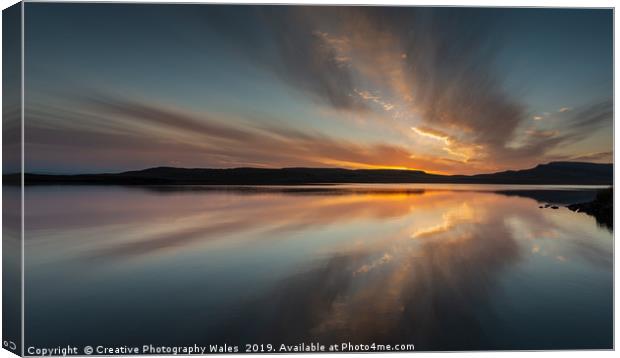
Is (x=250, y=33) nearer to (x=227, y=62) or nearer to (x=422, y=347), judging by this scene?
(x=227, y=62)

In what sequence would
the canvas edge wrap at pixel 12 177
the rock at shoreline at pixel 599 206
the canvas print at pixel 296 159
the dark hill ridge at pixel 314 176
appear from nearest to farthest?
the canvas edge wrap at pixel 12 177, the canvas print at pixel 296 159, the dark hill ridge at pixel 314 176, the rock at shoreline at pixel 599 206

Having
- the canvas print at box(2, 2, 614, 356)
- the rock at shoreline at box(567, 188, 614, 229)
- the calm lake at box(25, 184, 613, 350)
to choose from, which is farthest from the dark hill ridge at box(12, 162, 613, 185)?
the rock at shoreline at box(567, 188, 614, 229)

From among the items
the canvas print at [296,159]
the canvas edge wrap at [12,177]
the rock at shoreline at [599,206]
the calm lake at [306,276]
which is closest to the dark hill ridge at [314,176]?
the canvas print at [296,159]

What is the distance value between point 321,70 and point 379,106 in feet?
2.73

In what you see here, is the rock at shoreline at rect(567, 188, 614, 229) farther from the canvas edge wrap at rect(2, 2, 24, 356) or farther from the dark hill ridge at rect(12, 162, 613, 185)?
the canvas edge wrap at rect(2, 2, 24, 356)

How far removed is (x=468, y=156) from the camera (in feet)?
23.0

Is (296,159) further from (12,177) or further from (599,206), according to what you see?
(599,206)

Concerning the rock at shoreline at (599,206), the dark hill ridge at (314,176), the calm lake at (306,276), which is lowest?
the calm lake at (306,276)

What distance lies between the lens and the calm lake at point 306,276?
18.5 feet

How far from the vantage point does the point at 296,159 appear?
7.06 meters

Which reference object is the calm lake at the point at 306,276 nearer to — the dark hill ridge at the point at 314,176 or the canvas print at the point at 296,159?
the canvas print at the point at 296,159

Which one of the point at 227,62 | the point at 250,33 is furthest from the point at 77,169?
the point at 250,33

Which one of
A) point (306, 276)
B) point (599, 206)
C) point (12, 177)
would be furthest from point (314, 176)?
point (599, 206)

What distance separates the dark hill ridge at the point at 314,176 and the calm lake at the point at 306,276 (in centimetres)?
19
